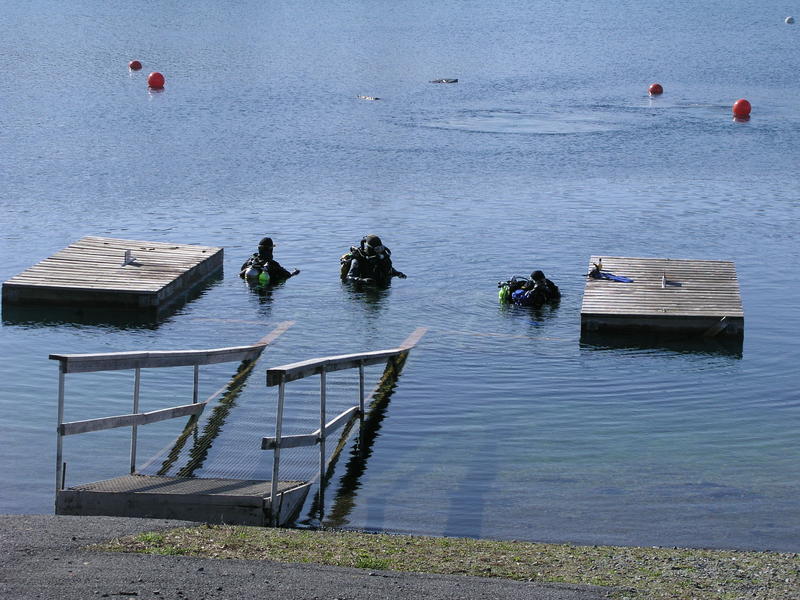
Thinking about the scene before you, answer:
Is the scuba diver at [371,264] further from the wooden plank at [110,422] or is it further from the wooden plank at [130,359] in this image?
the wooden plank at [110,422]

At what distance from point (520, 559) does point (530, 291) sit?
47.4 feet

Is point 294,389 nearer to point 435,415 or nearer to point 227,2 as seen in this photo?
point 435,415

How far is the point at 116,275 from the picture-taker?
25.4 metres

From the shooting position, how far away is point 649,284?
25281mm

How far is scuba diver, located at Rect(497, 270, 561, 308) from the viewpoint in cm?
2530

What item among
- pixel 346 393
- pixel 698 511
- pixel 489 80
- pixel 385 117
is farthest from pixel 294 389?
pixel 489 80

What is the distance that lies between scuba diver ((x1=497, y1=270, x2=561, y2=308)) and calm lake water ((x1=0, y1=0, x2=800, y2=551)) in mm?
371

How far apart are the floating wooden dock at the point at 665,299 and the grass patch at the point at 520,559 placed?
37.0ft

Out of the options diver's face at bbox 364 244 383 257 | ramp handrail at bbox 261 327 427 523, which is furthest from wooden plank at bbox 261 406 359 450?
diver's face at bbox 364 244 383 257

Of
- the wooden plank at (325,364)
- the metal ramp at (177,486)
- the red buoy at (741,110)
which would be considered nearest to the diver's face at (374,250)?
the wooden plank at (325,364)

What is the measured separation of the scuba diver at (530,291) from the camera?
996 inches

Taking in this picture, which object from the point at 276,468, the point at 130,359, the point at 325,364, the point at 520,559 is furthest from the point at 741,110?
the point at 520,559

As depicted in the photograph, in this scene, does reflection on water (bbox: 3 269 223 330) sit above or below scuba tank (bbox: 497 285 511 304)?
below

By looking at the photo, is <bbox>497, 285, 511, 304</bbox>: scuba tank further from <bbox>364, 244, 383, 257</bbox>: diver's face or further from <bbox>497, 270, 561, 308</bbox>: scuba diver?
<bbox>364, 244, 383, 257</bbox>: diver's face
